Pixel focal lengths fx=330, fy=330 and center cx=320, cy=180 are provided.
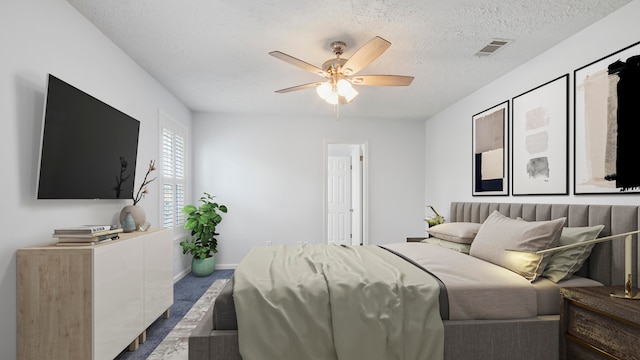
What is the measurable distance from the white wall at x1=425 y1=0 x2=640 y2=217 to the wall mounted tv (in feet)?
11.2

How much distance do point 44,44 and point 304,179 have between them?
383 cm

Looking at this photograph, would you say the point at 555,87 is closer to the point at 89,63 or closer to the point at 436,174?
the point at 436,174

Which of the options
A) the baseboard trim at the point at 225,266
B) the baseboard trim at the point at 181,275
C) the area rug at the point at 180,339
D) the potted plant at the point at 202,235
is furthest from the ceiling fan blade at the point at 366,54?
the baseboard trim at the point at 225,266

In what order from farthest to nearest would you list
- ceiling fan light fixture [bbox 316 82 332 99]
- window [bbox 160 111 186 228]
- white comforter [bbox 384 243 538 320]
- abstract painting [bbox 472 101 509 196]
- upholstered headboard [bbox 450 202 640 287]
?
1. window [bbox 160 111 186 228]
2. abstract painting [bbox 472 101 509 196]
3. ceiling fan light fixture [bbox 316 82 332 99]
4. upholstered headboard [bbox 450 202 640 287]
5. white comforter [bbox 384 243 538 320]

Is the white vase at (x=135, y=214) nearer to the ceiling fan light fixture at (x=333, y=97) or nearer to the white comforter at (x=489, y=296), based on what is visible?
the ceiling fan light fixture at (x=333, y=97)

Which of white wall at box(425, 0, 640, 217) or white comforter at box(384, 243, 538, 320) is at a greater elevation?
white wall at box(425, 0, 640, 217)

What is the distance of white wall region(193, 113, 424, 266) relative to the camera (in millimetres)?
5348

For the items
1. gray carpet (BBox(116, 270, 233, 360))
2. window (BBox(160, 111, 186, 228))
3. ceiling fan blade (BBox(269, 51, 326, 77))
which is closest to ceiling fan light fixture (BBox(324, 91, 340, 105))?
ceiling fan blade (BBox(269, 51, 326, 77))

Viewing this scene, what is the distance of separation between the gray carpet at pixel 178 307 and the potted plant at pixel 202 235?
6.1 inches

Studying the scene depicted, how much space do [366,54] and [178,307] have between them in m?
3.12

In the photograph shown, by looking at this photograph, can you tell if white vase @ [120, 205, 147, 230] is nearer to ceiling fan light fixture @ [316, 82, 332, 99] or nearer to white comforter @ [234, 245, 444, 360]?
white comforter @ [234, 245, 444, 360]

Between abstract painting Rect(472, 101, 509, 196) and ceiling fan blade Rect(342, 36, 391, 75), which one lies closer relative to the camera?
ceiling fan blade Rect(342, 36, 391, 75)

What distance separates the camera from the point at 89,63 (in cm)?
258

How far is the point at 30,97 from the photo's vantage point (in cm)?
204
